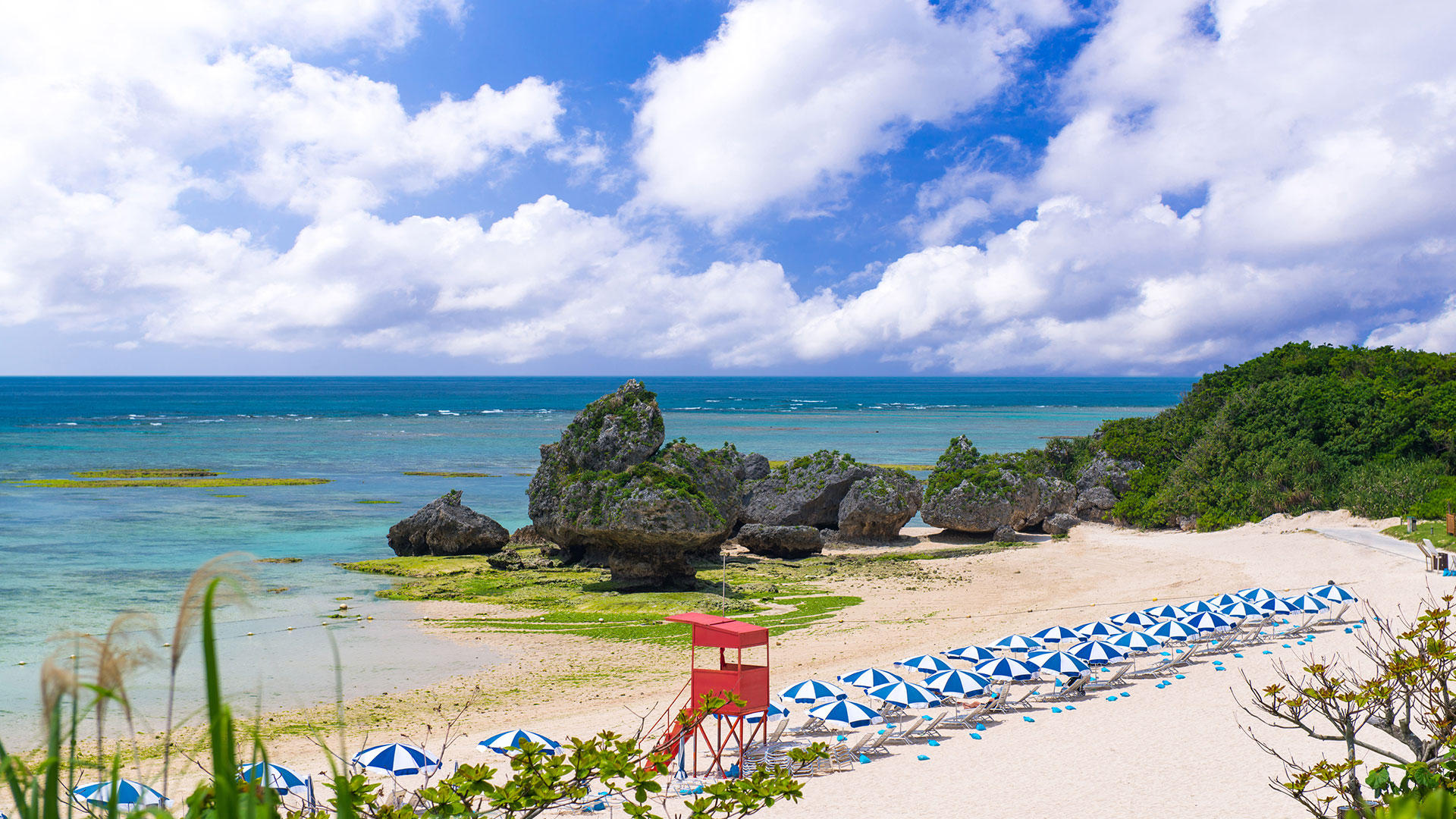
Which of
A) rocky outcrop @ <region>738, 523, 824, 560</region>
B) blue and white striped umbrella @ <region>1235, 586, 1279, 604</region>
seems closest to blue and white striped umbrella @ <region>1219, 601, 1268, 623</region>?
blue and white striped umbrella @ <region>1235, 586, 1279, 604</region>

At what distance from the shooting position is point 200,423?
118438mm

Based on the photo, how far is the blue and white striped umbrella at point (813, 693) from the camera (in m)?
16.3

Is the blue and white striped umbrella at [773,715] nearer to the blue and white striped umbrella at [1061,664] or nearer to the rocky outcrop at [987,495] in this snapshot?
the blue and white striped umbrella at [1061,664]

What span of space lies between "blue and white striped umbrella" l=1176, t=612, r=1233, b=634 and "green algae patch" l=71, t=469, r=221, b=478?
60.7 m

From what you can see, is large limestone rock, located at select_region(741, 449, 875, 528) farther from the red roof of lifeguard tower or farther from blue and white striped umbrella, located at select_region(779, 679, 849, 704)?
the red roof of lifeguard tower

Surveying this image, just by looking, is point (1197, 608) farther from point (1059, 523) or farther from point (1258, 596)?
point (1059, 523)

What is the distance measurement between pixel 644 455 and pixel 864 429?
82.7 meters

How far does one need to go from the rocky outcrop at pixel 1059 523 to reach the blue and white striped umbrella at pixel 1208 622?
1886 cm

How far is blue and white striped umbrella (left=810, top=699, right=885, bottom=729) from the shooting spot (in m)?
15.4

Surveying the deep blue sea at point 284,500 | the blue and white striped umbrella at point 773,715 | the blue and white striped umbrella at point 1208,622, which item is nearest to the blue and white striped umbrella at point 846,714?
the blue and white striped umbrella at point 773,715

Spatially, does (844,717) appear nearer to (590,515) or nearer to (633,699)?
(633,699)

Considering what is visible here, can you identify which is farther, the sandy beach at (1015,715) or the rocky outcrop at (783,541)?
the rocky outcrop at (783,541)

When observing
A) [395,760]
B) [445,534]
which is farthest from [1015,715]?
[445,534]

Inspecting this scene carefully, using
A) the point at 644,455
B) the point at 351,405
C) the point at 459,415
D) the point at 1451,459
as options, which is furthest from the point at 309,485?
the point at 351,405
